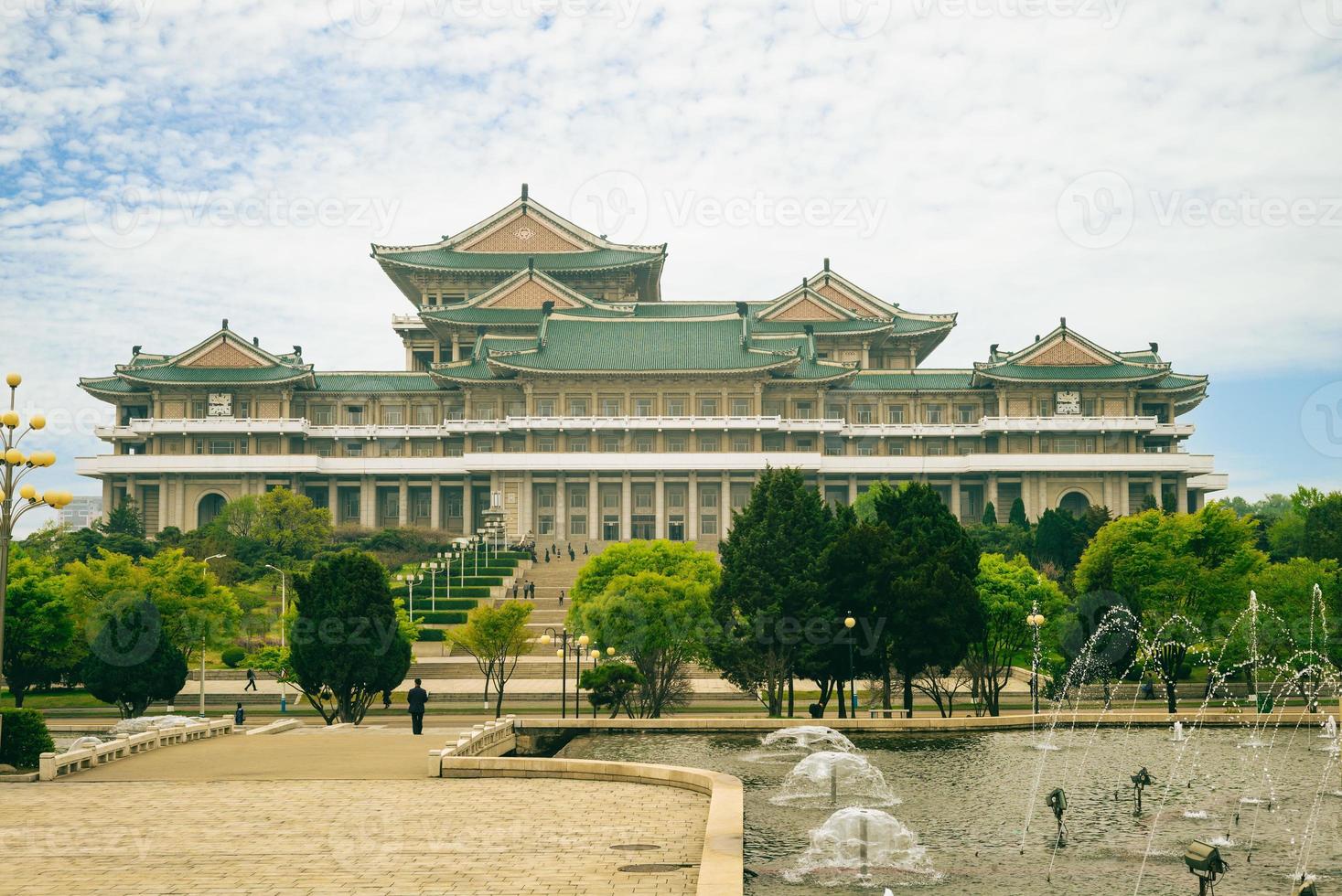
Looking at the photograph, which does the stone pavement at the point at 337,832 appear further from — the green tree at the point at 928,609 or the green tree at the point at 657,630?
the green tree at the point at 928,609

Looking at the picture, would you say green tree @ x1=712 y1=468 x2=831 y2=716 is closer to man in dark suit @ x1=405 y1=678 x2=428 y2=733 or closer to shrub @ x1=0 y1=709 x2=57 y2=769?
man in dark suit @ x1=405 y1=678 x2=428 y2=733

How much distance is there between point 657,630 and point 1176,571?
20.4 m

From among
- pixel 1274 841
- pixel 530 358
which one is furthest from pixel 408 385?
pixel 1274 841

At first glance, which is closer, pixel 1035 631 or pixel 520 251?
pixel 1035 631

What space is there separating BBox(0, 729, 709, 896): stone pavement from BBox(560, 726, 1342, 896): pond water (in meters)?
2.15

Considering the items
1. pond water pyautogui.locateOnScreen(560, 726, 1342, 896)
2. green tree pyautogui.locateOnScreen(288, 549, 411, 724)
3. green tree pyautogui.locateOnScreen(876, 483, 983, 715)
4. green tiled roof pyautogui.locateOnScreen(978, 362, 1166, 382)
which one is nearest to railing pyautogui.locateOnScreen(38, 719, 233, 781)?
green tree pyautogui.locateOnScreen(288, 549, 411, 724)

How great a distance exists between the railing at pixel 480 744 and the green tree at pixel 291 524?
48732 millimetres

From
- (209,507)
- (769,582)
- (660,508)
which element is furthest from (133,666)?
(209,507)

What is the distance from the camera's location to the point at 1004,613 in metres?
45.7

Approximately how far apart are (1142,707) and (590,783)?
2860 cm

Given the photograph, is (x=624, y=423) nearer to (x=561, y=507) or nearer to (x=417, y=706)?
(x=561, y=507)

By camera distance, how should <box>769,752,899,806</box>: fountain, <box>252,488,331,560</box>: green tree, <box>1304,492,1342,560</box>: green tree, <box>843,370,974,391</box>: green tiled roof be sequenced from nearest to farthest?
<box>769,752,899,806</box>: fountain, <box>1304,492,1342,560</box>: green tree, <box>252,488,331,560</box>: green tree, <box>843,370,974,391</box>: green tiled roof

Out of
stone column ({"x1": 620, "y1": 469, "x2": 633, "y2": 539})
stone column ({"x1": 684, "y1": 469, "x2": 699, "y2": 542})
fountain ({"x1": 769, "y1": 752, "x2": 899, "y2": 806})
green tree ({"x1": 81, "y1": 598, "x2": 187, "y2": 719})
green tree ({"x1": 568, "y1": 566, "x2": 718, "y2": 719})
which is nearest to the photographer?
fountain ({"x1": 769, "y1": 752, "x2": 899, "y2": 806})

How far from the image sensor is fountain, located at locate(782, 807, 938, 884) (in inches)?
725
